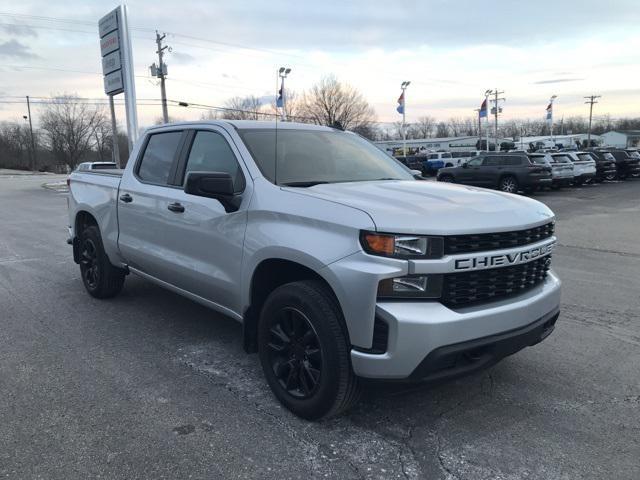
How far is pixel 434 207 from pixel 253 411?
5.67 ft

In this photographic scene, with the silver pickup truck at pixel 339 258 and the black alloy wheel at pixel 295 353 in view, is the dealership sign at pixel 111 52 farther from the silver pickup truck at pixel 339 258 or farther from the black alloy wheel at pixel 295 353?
the black alloy wheel at pixel 295 353

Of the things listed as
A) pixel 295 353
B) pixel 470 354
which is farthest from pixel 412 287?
pixel 295 353

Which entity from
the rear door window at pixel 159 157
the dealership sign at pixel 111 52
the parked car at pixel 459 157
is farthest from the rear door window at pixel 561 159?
the rear door window at pixel 159 157

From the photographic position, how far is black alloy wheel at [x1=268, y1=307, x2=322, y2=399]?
3.10 metres

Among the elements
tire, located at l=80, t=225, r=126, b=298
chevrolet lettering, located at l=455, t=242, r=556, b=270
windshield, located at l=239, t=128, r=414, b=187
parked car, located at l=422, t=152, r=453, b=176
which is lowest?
parked car, located at l=422, t=152, r=453, b=176

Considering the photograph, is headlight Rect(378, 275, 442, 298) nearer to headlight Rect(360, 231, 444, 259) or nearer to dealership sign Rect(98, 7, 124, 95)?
headlight Rect(360, 231, 444, 259)

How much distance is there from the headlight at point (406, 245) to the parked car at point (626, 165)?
29865 mm

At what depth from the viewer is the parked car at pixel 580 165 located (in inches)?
919

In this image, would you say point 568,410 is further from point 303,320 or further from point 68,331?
point 68,331

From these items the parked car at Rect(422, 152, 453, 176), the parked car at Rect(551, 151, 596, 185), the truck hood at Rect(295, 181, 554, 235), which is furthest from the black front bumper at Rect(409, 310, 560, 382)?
the parked car at Rect(422, 152, 453, 176)

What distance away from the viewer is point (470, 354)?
2.85 metres

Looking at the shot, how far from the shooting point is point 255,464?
2.79 m

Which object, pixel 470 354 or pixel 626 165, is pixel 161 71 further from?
pixel 470 354

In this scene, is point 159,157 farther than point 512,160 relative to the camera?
No
